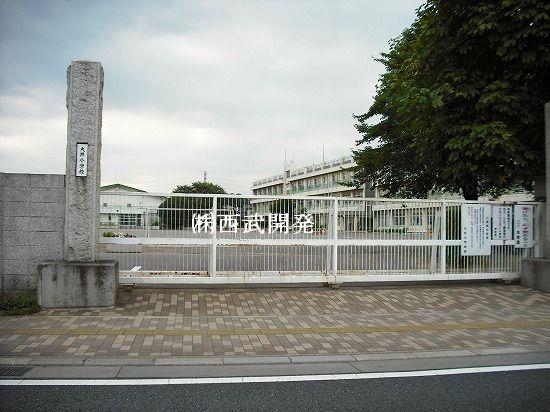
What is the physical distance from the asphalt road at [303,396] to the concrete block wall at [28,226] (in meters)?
3.97

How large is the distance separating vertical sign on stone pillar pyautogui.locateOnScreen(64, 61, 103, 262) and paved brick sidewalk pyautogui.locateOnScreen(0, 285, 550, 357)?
1.28 m

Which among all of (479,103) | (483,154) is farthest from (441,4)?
(483,154)

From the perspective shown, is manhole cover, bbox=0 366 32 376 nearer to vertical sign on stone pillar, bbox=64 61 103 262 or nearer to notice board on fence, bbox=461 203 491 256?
vertical sign on stone pillar, bbox=64 61 103 262

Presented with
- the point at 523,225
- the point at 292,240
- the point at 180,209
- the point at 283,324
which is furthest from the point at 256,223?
the point at 523,225

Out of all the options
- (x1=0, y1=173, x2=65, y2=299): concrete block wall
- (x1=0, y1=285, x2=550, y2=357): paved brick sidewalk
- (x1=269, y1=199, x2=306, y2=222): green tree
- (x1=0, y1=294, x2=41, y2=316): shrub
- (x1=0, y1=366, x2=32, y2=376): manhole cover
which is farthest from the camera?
(x1=269, y1=199, x2=306, y2=222): green tree

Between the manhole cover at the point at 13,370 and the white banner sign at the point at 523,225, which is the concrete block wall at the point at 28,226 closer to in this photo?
the manhole cover at the point at 13,370

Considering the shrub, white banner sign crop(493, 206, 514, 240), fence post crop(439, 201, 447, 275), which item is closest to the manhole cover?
the shrub

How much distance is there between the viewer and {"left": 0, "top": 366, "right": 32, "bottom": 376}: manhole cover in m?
5.16

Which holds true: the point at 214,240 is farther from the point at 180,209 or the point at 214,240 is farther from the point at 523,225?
the point at 523,225

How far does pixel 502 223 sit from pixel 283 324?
21.9 feet

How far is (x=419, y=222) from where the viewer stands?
10773mm

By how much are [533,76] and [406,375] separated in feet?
32.2

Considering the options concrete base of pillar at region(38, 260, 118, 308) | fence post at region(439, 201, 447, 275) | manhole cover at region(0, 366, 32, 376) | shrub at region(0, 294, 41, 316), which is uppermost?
fence post at region(439, 201, 447, 275)

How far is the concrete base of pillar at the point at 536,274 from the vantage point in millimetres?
10797
